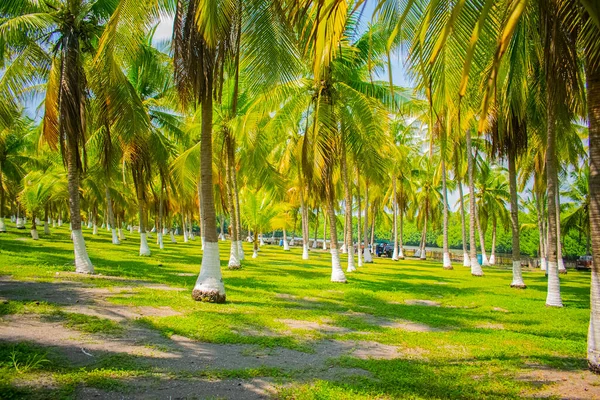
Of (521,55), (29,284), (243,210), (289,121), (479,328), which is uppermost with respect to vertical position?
(289,121)

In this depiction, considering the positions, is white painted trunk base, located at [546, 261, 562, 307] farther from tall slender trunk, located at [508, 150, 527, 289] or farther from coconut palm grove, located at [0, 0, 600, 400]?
tall slender trunk, located at [508, 150, 527, 289]

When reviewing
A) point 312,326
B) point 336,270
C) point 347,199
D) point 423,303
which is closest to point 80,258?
point 312,326

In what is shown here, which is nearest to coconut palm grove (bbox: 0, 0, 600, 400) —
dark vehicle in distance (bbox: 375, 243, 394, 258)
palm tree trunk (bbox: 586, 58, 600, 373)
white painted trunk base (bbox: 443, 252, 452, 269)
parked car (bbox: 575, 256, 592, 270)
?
palm tree trunk (bbox: 586, 58, 600, 373)

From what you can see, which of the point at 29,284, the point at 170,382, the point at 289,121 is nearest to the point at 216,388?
the point at 170,382

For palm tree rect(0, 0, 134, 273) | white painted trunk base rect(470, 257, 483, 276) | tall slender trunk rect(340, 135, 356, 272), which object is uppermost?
palm tree rect(0, 0, 134, 273)

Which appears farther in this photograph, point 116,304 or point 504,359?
point 116,304

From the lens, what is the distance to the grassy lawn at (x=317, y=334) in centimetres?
457

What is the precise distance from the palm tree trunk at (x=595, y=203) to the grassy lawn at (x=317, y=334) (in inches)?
16.4

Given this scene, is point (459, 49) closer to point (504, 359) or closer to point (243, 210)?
point (504, 359)

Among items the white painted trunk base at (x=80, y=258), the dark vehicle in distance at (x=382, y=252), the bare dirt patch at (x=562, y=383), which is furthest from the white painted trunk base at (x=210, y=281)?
the dark vehicle in distance at (x=382, y=252)

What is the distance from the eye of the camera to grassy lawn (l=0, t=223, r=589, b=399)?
4.57 metres

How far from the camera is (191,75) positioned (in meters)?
8.65

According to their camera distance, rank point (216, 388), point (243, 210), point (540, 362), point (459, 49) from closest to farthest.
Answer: point (459, 49) → point (216, 388) → point (540, 362) → point (243, 210)

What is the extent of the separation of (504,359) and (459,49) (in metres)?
4.72
